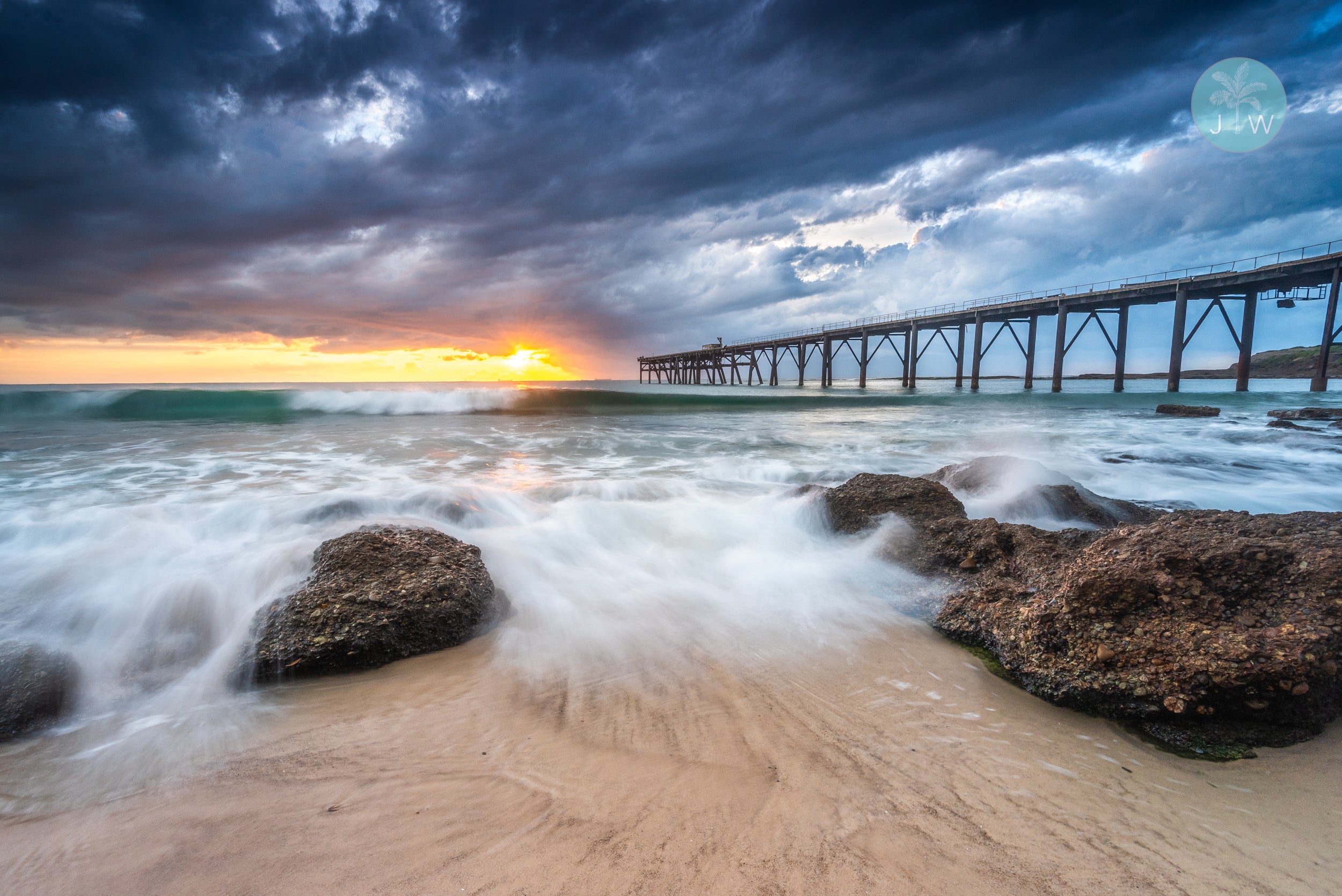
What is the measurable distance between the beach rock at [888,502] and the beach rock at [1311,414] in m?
16.9

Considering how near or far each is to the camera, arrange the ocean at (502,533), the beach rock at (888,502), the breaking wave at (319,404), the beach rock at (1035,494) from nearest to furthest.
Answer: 1. the ocean at (502,533)
2. the beach rock at (888,502)
3. the beach rock at (1035,494)
4. the breaking wave at (319,404)

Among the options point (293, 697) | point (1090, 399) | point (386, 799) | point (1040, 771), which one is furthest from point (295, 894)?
point (1090, 399)

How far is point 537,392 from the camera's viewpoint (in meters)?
33.4

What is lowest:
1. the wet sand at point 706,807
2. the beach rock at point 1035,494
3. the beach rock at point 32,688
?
the wet sand at point 706,807

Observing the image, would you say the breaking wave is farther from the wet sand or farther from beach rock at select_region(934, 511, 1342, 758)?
beach rock at select_region(934, 511, 1342, 758)

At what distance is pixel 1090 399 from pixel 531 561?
34.4 meters

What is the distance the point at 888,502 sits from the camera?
4.60 m

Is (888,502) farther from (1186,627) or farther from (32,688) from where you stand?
(32,688)

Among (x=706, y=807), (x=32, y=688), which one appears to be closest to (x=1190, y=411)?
(x=706, y=807)

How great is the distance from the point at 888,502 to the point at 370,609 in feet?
12.7

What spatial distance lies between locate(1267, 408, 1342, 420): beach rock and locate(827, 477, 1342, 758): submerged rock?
17498mm

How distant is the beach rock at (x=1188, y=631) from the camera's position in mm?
1981

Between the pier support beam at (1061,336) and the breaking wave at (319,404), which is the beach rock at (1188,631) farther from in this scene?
the pier support beam at (1061,336)

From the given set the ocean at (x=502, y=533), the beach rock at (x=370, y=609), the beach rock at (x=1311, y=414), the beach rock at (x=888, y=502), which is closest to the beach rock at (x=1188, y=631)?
the ocean at (x=502, y=533)
